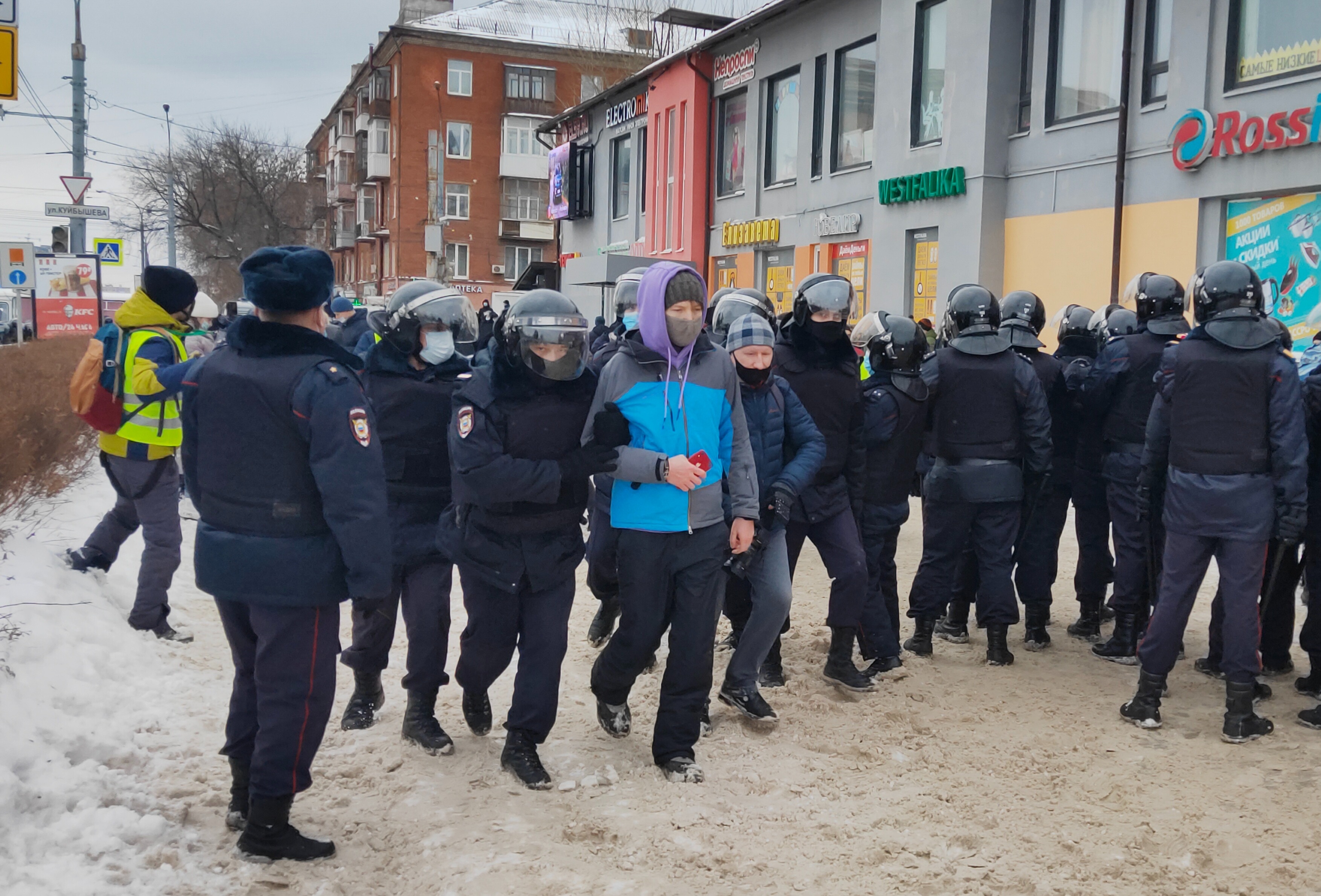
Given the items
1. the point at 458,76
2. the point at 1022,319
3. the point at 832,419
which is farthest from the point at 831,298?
the point at 458,76

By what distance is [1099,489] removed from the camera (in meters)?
7.00

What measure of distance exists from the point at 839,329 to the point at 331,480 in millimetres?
2859

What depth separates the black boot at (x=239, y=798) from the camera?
415 centimetres

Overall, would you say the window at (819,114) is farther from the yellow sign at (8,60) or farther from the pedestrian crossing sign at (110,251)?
the yellow sign at (8,60)

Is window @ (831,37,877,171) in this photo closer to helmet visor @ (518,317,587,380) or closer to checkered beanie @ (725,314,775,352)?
checkered beanie @ (725,314,775,352)

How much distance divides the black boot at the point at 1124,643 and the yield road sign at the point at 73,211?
1615 cm

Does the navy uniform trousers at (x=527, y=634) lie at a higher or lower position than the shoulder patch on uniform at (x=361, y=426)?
lower

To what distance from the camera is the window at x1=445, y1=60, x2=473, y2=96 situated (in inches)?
2222

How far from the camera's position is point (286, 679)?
388 cm

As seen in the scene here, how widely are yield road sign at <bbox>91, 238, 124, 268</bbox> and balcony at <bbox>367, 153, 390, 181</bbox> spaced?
123 feet

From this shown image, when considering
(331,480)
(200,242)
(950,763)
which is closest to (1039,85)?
(950,763)

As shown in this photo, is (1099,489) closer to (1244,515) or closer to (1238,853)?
(1244,515)

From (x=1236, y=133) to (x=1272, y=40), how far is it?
1.00m

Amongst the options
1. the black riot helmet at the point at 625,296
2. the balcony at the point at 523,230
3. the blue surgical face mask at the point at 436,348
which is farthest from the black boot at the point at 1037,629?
the balcony at the point at 523,230
